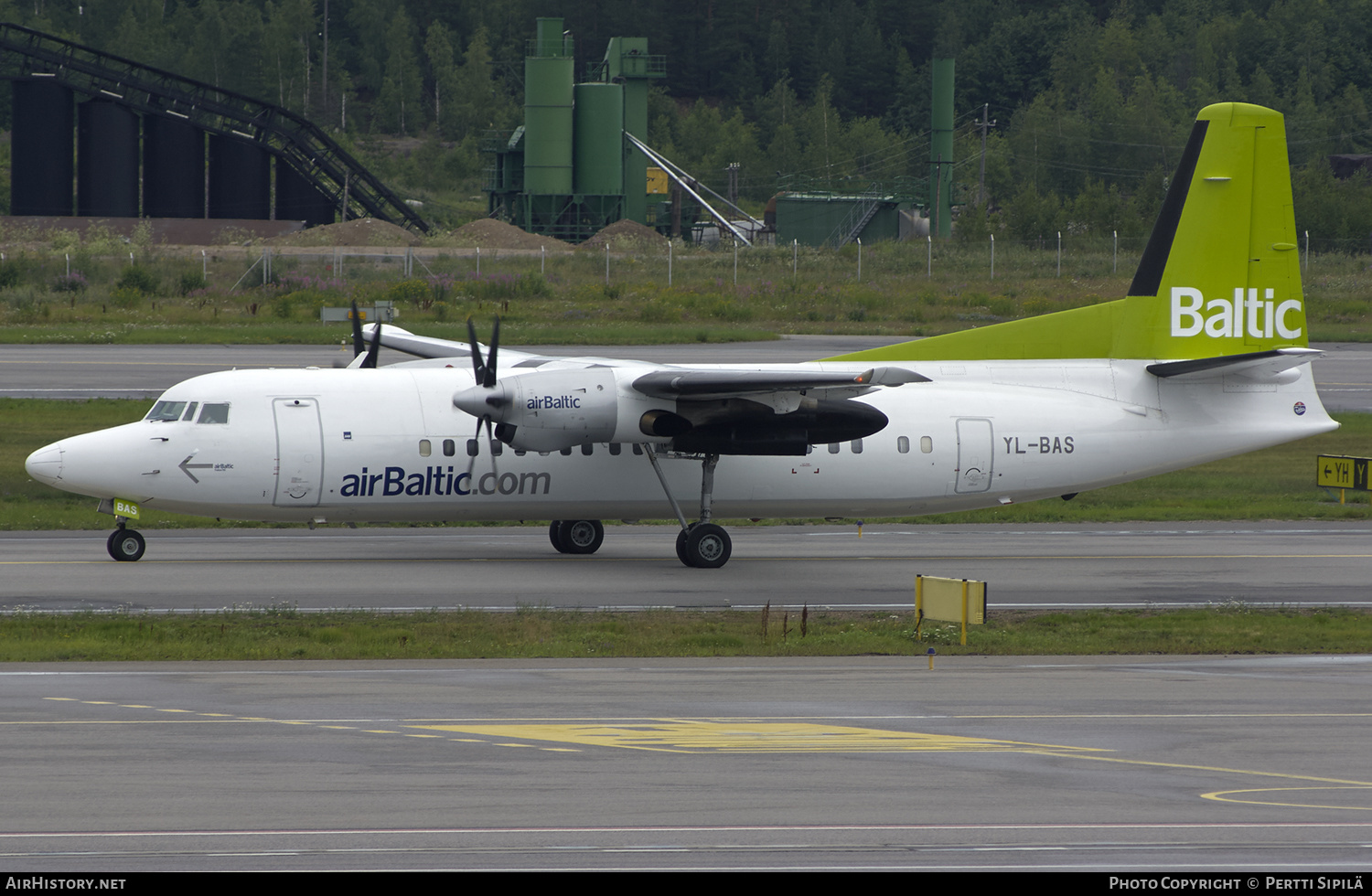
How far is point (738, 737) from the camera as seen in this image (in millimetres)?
12289

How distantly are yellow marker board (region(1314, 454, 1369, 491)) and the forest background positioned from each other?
64.9 meters

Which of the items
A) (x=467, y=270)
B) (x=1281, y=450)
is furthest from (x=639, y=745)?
(x=467, y=270)

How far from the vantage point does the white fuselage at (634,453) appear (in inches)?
837

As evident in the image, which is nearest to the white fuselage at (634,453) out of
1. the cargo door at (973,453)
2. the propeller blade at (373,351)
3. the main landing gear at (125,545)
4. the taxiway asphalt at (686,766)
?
the cargo door at (973,453)

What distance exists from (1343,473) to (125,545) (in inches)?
936

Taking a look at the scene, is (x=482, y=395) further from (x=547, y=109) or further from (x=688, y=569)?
(x=547, y=109)

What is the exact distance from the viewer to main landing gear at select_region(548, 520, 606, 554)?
931 inches

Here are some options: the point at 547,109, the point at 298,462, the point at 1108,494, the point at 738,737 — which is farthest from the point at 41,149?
the point at 738,737

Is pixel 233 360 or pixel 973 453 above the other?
pixel 233 360

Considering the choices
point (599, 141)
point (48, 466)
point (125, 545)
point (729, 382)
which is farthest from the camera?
point (599, 141)

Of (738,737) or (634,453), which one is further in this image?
(634,453)

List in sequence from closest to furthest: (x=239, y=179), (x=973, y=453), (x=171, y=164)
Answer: (x=973, y=453)
(x=171, y=164)
(x=239, y=179)
